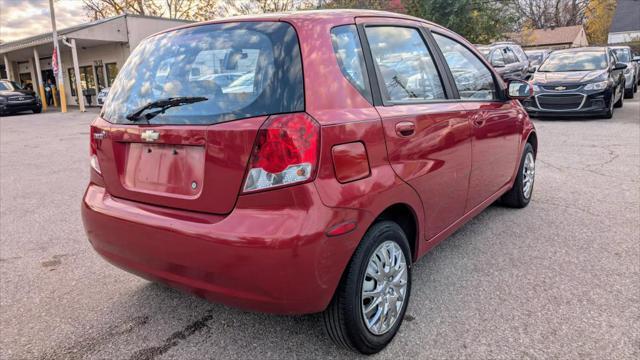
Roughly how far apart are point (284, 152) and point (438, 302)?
155 centimetres

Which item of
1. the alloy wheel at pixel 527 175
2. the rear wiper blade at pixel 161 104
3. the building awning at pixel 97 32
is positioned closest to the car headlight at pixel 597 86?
the alloy wheel at pixel 527 175

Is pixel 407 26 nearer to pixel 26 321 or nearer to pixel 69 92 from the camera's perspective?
pixel 26 321

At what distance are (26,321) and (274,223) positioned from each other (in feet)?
6.34

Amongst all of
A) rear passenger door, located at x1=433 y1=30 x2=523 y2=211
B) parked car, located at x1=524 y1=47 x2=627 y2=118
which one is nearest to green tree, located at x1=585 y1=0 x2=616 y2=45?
parked car, located at x1=524 y1=47 x2=627 y2=118

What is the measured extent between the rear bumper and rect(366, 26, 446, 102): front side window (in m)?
0.87

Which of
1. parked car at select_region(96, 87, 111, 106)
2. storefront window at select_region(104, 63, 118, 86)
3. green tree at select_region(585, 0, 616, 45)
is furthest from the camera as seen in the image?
green tree at select_region(585, 0, 616, 45)

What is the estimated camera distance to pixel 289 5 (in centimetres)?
3612

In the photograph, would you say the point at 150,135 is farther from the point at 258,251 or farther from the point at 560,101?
the point at 560,101

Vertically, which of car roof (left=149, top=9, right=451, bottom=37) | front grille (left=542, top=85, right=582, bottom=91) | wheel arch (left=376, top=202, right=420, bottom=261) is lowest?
wheel arch (left=376, top=202, right=420, bottom=261)

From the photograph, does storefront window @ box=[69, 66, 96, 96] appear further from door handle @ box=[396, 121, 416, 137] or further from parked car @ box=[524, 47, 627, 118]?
door handle @ box=[396, 121, 416, 137]

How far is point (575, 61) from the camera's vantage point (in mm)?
11844

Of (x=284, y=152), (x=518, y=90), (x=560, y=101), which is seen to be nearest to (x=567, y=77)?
(x=560, y=101)

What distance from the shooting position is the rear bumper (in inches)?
76.5

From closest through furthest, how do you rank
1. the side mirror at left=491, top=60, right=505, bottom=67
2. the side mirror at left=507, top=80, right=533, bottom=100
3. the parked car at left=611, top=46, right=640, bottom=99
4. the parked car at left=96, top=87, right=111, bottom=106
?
the parked car at left=96, top=87, right=111, bottom=106 → the side mirror at left=507, top=80, right=533, bottom=100 → the side mirror at left=491, top=60, right=505, bottom=67 → the parked car at left=611, top=46, right=640, bottom=99
